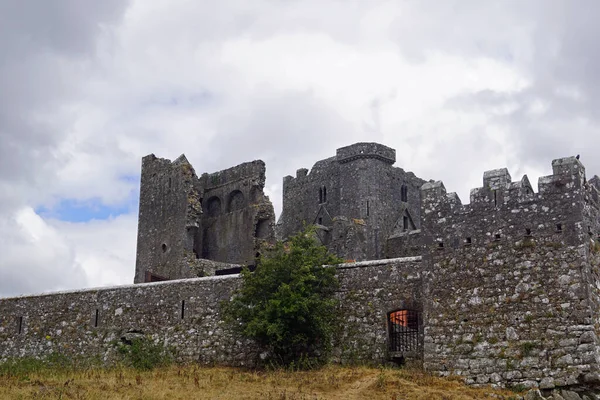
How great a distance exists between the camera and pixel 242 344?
84.6 ft

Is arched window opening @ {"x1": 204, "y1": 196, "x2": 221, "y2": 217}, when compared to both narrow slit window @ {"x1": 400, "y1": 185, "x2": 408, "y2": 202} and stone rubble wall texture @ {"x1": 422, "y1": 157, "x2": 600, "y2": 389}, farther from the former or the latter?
narrow slit window @ {"x1": 400, "y1": 185, "x2": 408, "y2": 202}

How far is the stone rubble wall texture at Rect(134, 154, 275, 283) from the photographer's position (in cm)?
4431

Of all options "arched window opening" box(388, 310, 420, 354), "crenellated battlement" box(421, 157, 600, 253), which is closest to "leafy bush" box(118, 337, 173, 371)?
"arched window opening" box(388, 310, 420, 354)

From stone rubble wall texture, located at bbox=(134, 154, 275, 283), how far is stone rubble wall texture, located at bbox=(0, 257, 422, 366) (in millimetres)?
12071

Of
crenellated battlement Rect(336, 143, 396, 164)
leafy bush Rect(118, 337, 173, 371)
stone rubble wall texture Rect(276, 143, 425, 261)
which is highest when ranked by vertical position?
crenellated battlement Rect(336, 143, 396, 164)

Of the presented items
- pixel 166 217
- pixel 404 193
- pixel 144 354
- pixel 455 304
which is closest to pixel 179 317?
pixel 144 354

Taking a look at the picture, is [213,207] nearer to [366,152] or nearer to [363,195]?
[363,195]

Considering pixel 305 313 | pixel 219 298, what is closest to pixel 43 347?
pixel 219 298

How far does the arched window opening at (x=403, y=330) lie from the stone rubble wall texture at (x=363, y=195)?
152 ft

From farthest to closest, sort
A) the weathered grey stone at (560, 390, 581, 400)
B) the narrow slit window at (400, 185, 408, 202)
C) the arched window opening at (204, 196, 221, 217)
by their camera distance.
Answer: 1. the narrow slit window at (400, 185, 408, 202)
2. the arched window opening at (204, 196, 221, 217)
3. the weathered grey stone at (560, 390, 581, 400)

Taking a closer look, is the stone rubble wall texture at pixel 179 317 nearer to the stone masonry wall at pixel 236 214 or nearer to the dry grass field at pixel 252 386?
the dry grass field at pixel 252 386

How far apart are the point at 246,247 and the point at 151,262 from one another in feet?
17.7

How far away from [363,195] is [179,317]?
154 ft

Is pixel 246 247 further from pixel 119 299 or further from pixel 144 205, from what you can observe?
pixel 119 299
